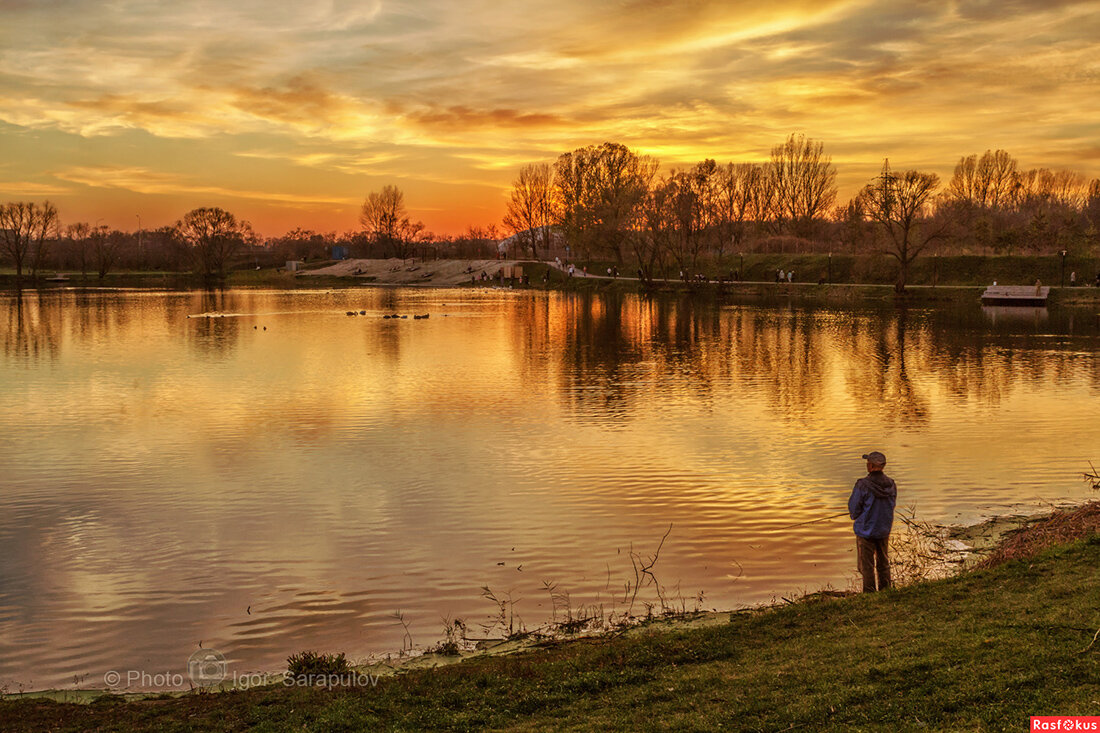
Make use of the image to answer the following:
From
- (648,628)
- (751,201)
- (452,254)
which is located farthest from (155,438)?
(452,254)

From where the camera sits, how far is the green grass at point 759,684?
751cm

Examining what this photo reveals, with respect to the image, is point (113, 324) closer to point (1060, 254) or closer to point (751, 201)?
point (1060, 254)

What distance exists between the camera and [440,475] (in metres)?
19.8

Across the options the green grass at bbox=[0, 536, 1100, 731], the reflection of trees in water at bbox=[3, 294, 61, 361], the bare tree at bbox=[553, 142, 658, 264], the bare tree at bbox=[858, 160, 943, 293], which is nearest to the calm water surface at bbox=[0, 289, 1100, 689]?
the reflection of trees in water at bbox=[3, 294, 61, 361]

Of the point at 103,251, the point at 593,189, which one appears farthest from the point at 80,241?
the point at 593,189

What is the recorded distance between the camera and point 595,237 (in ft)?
409

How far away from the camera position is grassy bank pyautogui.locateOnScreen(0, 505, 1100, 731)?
Result: 7516mm

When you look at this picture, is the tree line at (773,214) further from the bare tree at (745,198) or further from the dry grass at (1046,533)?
the dry grass at (1046,533)

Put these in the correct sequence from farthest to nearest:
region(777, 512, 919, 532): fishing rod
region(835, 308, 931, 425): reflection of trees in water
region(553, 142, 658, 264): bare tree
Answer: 1. region(553, 142, 658, 264): bare tree
2. region(835, 308, 931, 425): reflection of trees in water
3. region(777, 512, 919, 532): fishing rod

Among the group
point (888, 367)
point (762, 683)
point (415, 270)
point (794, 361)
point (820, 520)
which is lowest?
point (820, 520)

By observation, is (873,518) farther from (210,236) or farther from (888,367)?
(210,236)

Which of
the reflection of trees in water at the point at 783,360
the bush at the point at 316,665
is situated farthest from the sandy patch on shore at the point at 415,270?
the bush at the point at 316,665

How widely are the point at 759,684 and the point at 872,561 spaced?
170 inches

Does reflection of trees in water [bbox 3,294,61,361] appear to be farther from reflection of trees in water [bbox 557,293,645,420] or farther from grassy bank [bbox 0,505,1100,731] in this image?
grassy bank [bbox 0,505,1100,731]
